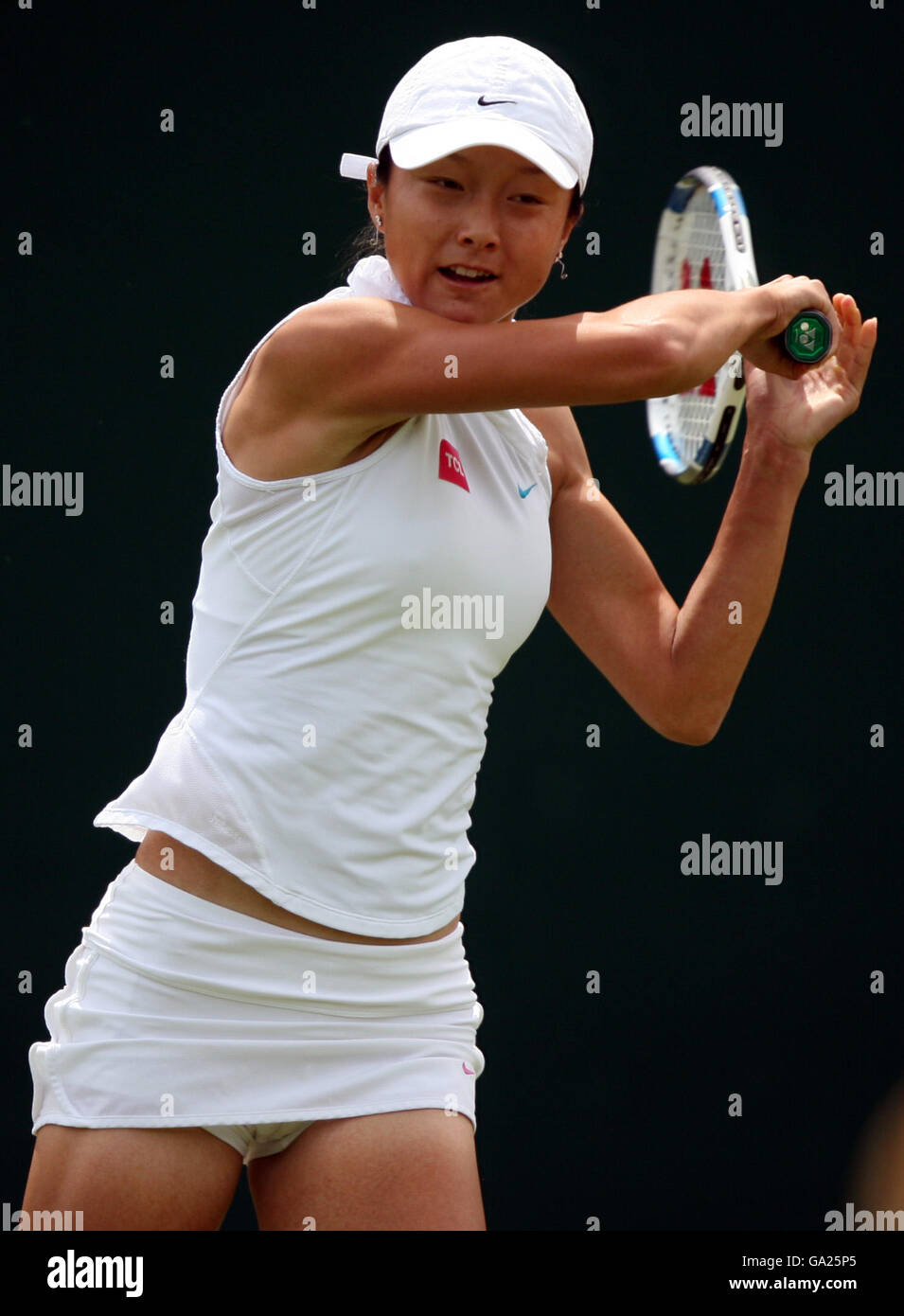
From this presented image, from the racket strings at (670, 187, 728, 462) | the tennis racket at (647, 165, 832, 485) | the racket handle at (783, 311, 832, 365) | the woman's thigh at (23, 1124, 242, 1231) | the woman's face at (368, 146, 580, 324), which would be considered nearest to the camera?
the woman's thigh at (23, 1124, 242, 1231)

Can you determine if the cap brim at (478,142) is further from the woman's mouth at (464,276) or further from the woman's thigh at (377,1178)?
the woman's thigh at (377,1178)

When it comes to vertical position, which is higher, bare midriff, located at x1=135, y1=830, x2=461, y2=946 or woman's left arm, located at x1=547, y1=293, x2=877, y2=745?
woman's left arm, located at x1=547, y1=293, x2=877, y2=745

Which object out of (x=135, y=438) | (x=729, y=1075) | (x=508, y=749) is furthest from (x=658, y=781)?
(x=135, y=438)

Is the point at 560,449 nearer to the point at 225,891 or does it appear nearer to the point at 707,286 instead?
the point at 707,286

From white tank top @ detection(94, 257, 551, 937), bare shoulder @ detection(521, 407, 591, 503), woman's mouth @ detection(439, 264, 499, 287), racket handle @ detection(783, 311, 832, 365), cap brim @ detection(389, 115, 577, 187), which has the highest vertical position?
cap brim @ detection(389, 115, 577, 187)

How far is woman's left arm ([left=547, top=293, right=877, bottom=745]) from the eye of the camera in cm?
220

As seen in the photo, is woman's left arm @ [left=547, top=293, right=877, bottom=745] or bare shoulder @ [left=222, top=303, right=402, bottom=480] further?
woman's left arm @ [left=547, top=293, right=877, bottom=745]

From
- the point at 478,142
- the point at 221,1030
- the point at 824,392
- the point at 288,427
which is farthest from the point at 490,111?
the point at 221,1030

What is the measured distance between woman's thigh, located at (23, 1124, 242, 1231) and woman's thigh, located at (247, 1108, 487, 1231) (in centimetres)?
8

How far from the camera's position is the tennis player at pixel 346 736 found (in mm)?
1837

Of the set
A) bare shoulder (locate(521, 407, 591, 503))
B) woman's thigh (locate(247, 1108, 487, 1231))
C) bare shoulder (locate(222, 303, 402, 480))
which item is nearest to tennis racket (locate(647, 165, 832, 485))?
bare shoulder (locate(521, 407, 591, 503))

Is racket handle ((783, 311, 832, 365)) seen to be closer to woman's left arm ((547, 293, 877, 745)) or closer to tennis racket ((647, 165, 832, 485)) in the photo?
tennis racket ((647, 165, 832, 485))

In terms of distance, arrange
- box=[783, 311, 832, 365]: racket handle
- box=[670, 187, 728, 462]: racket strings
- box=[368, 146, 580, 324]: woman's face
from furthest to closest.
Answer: box=[670, 187, 728, 462]: racket strings → box=[783, 311, 832, 365]: racket handle → box=[368, 146, 580, 324]: woman's face

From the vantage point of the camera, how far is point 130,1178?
5.94 feet
